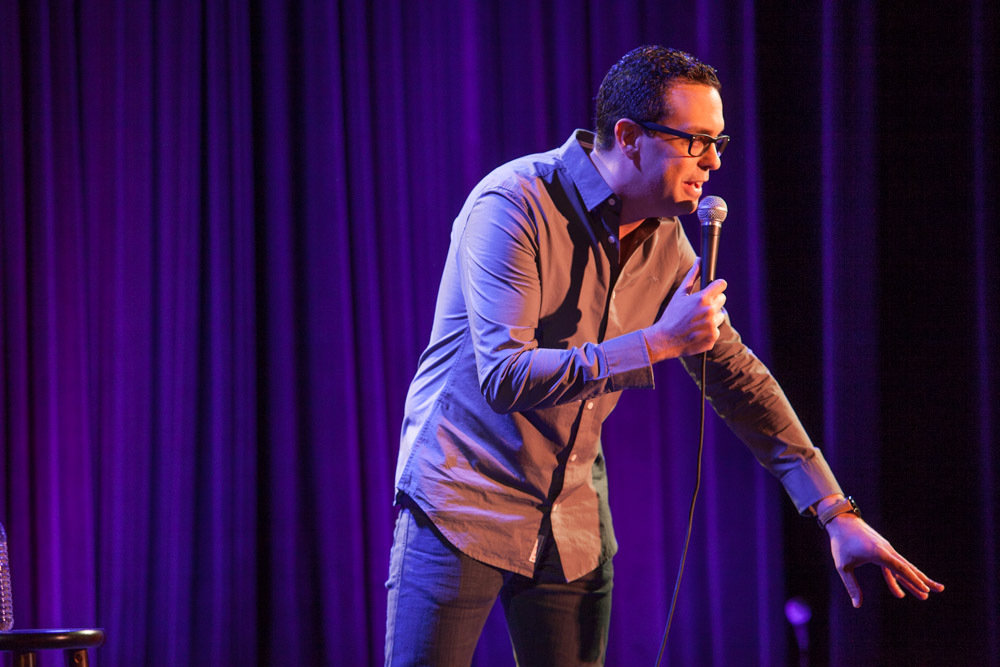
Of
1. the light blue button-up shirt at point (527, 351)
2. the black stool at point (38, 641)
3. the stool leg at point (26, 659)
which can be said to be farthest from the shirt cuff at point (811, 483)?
the stool leg at point (26, 659)

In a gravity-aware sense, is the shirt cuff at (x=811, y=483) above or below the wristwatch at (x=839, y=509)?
above

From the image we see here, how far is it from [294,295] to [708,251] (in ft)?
8.06

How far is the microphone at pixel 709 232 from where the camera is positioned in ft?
5.38

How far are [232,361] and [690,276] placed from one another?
2.55m

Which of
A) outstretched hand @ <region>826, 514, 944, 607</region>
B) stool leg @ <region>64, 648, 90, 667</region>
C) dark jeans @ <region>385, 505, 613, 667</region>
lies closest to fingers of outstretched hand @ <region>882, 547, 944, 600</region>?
outstretched hand @ <region>826, 514, 944, 607</region>

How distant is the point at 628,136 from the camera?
176cm

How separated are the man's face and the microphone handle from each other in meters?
0.11

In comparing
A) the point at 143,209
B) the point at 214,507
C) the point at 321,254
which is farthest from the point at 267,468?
the point at 143,209

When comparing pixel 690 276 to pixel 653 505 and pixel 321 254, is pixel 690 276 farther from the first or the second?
pixel 321 254

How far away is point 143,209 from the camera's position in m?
3.79

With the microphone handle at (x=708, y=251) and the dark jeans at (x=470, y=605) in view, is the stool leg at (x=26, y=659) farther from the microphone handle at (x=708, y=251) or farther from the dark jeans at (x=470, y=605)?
the microphone handle at (x=708, y=251)

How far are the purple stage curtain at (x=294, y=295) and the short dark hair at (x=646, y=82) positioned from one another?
150 cm

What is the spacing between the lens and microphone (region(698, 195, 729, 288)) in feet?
5.38

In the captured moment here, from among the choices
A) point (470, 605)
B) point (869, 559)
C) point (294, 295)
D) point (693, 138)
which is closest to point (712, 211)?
point (693, 138)
